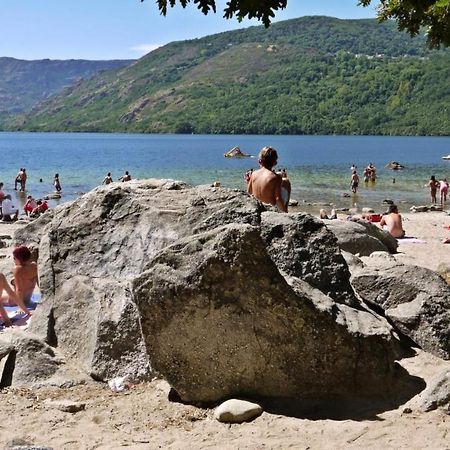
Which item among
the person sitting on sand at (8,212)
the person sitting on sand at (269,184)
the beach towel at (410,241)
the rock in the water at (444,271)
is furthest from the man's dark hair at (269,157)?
the person sitting on sand at (8,212)

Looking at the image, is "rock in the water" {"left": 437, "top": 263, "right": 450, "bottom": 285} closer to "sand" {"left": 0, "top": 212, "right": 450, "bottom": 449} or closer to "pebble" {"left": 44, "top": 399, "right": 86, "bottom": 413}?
"sand" {"left": 0, "top": 212, "right": 450, "bottom": 449}

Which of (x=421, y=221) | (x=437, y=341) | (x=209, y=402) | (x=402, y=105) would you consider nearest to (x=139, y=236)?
(x=209, y=402)

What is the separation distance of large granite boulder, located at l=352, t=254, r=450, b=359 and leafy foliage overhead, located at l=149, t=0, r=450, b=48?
279cm

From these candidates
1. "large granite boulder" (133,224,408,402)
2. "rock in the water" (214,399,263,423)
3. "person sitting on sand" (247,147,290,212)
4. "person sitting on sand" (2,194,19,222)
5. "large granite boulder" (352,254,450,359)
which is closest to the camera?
"rock in the water" (214,399,263,423)

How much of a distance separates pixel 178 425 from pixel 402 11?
651 centimetres

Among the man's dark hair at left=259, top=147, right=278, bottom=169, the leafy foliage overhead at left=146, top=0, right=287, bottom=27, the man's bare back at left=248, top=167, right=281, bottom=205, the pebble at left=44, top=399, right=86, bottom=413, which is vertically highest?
the leafy foliage overhead at left=146, top=0, right=287, bottom=27

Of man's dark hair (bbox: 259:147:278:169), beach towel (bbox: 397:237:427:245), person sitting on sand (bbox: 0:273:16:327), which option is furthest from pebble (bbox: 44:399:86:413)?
beach towel (bbox: 397:237:427:245)

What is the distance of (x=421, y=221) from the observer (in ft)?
82.6

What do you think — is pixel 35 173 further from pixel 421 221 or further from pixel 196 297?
pixel 196 297

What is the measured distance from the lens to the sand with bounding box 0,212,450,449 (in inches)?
208

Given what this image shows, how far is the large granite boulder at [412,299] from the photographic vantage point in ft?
22.4

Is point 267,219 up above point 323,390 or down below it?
above

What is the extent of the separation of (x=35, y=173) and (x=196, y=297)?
2239 inches

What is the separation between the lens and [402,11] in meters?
9.36
